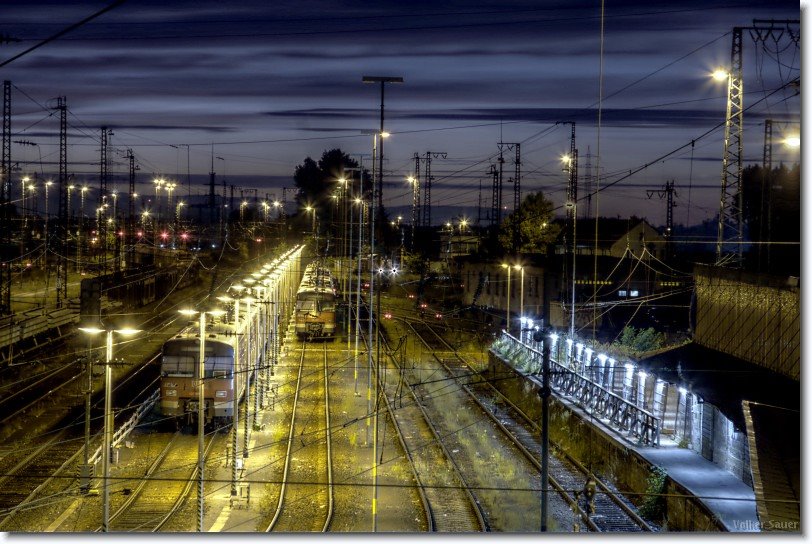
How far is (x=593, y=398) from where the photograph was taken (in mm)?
14930

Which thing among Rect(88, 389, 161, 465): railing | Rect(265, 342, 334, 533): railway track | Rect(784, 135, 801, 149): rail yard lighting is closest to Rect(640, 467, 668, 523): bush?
Rect(265, 342, 334, 533): railway track

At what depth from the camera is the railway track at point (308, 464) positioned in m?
10.7

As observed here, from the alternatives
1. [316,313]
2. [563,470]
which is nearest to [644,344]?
[563,470]

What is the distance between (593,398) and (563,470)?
2.03 m

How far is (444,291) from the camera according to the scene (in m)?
38.1

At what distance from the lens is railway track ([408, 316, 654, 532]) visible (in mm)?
10398

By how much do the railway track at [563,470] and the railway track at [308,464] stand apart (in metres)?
2.84

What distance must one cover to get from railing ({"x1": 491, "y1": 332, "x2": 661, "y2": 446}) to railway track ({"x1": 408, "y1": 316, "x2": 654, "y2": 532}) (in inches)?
31.6

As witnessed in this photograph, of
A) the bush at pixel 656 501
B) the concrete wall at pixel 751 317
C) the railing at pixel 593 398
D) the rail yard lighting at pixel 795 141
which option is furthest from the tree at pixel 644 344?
the rail yard lighting at pixel 795 141

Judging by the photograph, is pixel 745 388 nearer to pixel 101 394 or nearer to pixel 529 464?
pixel 529 464

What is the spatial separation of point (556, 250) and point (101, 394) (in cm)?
1864

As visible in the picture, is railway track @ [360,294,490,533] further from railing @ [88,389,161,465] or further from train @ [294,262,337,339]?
train @ [294,262,337,339]

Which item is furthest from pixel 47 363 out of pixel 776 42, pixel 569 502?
pixel 776 42

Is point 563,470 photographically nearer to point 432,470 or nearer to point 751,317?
point 432,470
